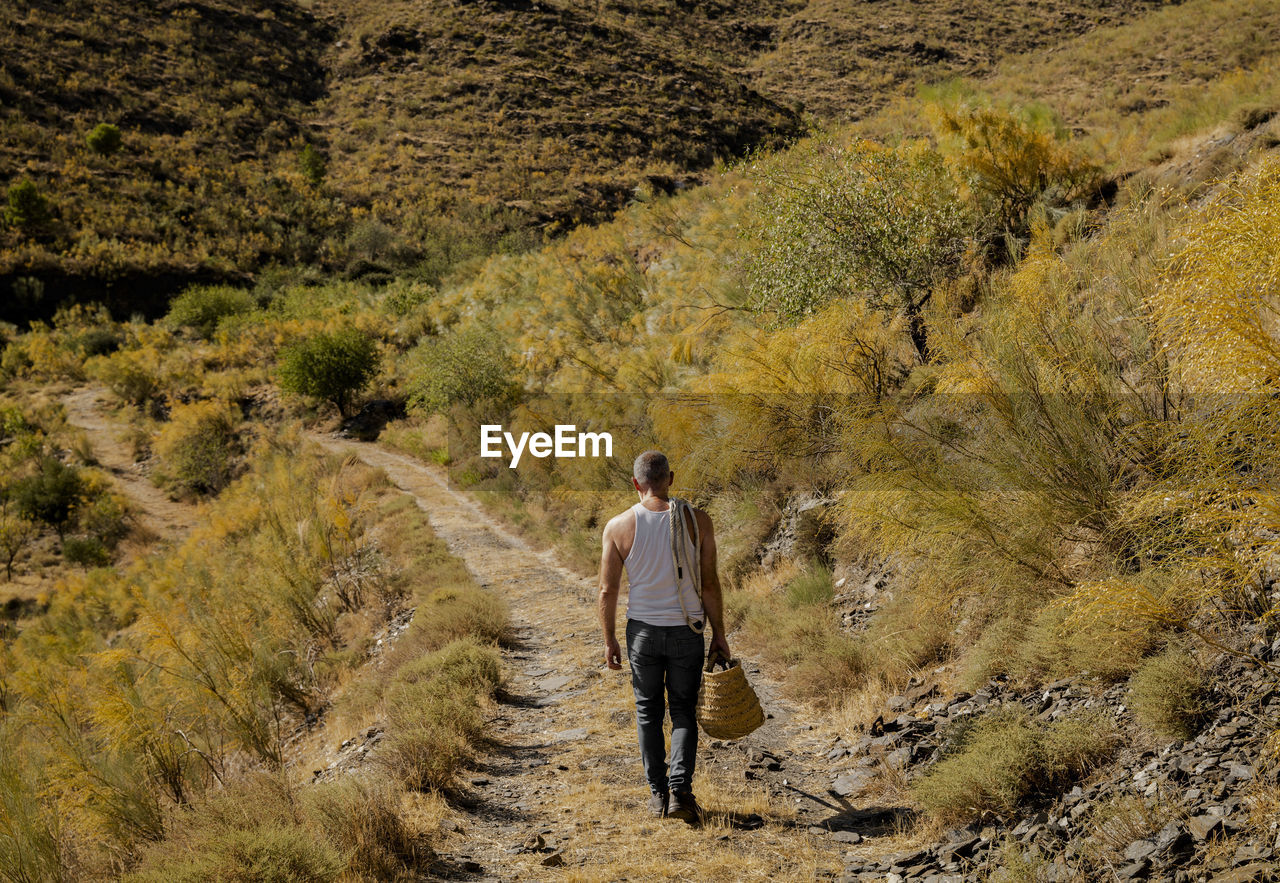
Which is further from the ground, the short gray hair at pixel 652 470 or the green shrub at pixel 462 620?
the short gray hair at pixel 652 470

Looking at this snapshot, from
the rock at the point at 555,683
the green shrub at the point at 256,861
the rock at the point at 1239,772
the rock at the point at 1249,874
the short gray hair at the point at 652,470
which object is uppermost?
the short gray hair at the point at 652,470

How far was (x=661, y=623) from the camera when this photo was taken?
4.16m

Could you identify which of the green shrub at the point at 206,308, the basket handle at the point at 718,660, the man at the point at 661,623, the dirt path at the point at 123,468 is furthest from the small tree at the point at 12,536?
the basket handle at the point at 718,660

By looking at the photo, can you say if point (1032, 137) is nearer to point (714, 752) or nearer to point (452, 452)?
point (714, 752)

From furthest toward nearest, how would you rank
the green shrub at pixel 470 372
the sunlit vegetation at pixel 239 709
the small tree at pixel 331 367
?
the small tree at pixel 331 367 → the green shrub at pixel 470 372 → the sunlit vegetation at pixel 239 709

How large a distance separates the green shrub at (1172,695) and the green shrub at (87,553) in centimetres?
2849

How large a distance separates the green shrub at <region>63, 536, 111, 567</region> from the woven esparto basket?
2653 centimetres

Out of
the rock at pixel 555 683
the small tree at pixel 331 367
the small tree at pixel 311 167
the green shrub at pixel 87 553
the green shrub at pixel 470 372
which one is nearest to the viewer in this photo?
the rock at pixel 555 683

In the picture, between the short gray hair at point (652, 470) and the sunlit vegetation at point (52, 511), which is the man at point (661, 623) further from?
the sunlit vegetation at point (52, 511)

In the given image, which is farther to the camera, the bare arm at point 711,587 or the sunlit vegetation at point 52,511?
the sunlit vegetation at point 52,511

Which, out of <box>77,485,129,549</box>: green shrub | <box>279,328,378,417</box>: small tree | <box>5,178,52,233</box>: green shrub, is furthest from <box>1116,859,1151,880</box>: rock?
<box>5,178,52,233</box>: green shrub

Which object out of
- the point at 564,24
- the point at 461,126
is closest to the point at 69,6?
the point at 461,126

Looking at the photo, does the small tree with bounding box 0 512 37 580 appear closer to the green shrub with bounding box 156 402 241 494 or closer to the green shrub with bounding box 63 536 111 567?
the green shrub with bounding box 63 536 111 567

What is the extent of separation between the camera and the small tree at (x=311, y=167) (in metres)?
49.3
